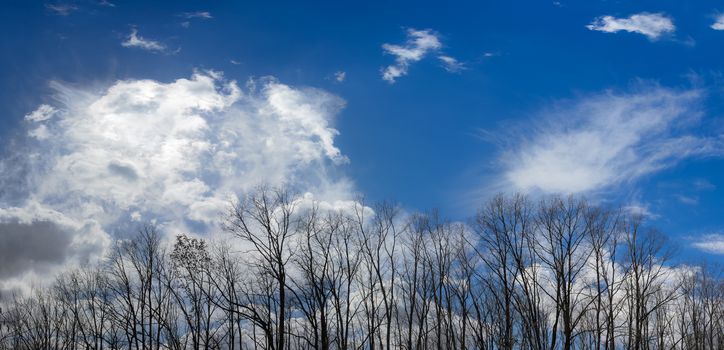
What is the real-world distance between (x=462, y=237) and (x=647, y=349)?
666 inches

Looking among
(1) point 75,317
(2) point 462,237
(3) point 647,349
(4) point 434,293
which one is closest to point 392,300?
(4) point 434,293

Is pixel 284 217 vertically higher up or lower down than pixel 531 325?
higher up

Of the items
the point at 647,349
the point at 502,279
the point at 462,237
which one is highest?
the point at 462,237

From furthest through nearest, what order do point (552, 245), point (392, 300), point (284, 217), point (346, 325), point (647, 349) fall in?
point (647, 349) → point (392, 300) → point (346, 325) → point (284, 217) → point (552, 245)

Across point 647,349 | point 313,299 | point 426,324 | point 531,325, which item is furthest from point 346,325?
point 647,349

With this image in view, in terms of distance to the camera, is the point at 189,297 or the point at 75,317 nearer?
the point at 189,297

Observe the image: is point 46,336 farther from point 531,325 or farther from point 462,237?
point 531,325

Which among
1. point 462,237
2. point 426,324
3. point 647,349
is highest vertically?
point 462,237

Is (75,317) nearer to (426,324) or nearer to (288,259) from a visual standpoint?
(288,259)

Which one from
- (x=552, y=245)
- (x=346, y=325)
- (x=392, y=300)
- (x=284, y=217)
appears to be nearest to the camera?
(x=552, y=245)

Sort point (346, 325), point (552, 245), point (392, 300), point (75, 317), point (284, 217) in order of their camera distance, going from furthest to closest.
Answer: point (75, 317)
point (392, 300)
point (346, 325)
point (284, 217)
point (552, 245)

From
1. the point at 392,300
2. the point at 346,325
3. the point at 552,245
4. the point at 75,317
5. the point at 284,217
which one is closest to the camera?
the point at 552,245

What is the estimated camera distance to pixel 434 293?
3158 centimetres

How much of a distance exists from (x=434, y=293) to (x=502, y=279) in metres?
7.84
